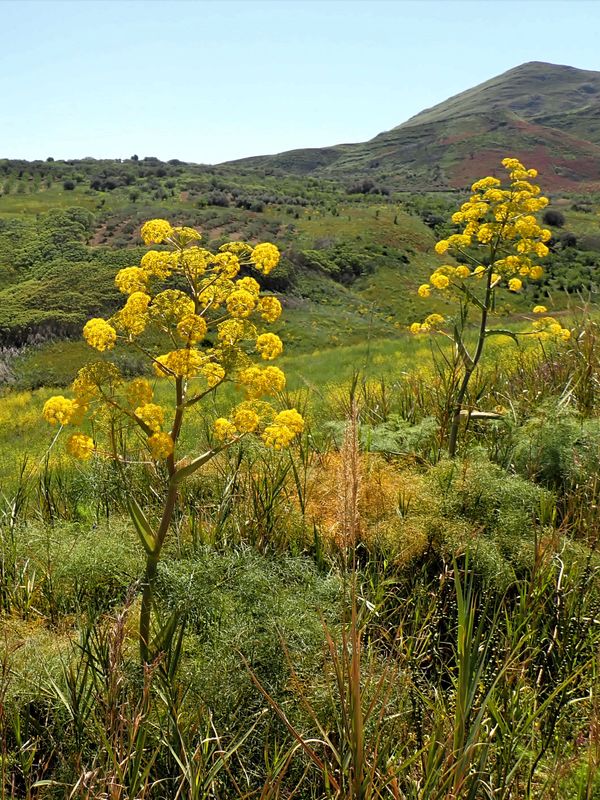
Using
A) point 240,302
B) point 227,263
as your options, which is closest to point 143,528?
point 240,302

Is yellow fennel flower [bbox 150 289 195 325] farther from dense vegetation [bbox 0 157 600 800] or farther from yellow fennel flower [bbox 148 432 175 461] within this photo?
dense vegetation [bbox 0 157 600 800]

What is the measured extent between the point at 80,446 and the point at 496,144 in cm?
11111

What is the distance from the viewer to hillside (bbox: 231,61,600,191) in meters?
89.4

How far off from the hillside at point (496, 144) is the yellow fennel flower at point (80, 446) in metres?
86.1

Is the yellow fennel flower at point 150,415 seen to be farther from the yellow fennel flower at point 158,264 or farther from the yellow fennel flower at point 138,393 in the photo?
the yellow fennel flower at point 158,264

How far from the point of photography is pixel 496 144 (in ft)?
327

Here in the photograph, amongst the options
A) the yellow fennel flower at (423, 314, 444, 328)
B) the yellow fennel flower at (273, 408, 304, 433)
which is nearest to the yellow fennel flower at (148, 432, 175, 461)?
the yellow fennel flower at (273, 408, 304, 433)

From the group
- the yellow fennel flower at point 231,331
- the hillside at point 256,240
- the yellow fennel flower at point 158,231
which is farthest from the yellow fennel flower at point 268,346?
the hillside at point 256,240

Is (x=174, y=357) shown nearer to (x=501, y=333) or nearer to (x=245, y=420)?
(x=245, y=420)

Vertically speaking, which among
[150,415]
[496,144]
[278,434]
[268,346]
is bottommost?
[278,434]

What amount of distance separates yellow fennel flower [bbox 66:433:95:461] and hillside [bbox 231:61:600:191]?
86076 mm

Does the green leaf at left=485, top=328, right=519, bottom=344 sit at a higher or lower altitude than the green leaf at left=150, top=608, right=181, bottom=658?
higher

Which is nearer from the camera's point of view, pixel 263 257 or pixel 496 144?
pixel 263 257

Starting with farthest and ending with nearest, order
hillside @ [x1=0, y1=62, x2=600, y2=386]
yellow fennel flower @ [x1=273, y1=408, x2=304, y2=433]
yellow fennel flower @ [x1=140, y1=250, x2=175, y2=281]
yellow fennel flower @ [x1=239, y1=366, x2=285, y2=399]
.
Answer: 1. hillside @ [x1=0, y1=62, x2=600, y2=386]
2. yellow fennel flower @ [x1=273, y1=408, x2=304, y2=433]
3. yellow fennel flower @ [x1=239, y1=366, x2=285, y2=399]
4. yellow fennel flower @ [x1=140, y1=250, x2=175, y2=281]
